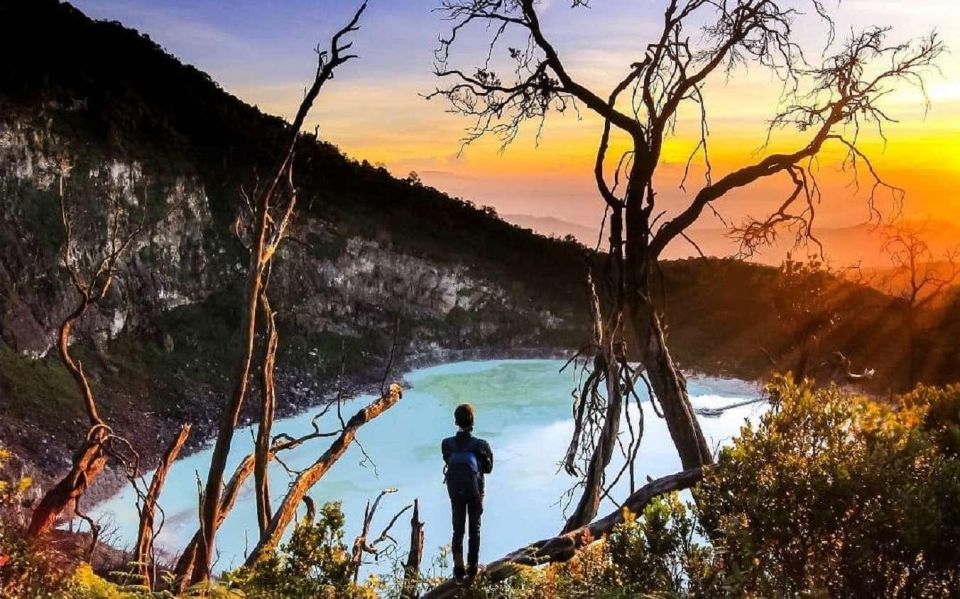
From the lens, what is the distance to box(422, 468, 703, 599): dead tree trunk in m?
5.67

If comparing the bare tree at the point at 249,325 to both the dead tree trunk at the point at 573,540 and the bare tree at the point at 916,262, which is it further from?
the bare tree at the point at 916,262

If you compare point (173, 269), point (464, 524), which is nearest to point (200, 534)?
point (464, 524)

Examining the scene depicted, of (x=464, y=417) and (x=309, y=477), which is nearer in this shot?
(x=464, y=417)

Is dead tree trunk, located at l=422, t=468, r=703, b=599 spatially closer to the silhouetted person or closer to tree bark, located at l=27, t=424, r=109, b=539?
the silhouetted person

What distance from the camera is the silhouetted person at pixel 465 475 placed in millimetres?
5949

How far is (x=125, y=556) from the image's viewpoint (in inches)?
599

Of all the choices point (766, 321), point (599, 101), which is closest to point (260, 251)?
point (599, 101)

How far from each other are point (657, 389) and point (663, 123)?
103 inches

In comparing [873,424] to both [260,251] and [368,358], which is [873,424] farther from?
[368,358]

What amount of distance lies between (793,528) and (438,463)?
21.4m

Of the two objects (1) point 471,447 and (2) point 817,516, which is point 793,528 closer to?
(2) point 817,516

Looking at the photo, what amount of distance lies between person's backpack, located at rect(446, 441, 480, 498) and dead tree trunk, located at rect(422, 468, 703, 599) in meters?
0.68

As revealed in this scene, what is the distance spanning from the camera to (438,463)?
24219 mm

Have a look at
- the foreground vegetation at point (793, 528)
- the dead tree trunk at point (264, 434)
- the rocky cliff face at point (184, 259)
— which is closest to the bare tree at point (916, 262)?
the rocky cliff face at point (184, 259)
